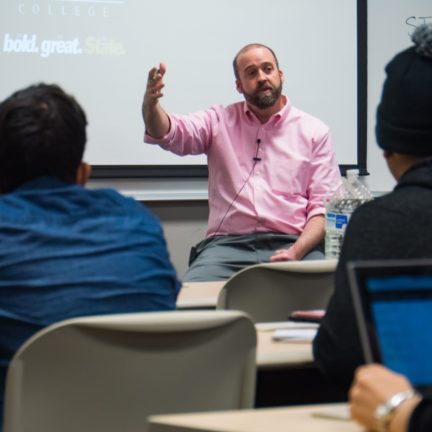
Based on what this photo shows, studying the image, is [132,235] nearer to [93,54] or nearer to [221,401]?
[221,401]

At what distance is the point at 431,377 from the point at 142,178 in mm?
3244

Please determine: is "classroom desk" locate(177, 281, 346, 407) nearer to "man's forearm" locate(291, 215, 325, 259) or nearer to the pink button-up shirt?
"man's forearm" locate(291, 215, 325, 259)

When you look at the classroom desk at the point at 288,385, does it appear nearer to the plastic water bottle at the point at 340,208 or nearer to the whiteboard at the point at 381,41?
the plastic water bottle at the point at 340,208

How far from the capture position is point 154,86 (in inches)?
117

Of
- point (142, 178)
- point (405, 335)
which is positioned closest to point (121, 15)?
point (142, 178)

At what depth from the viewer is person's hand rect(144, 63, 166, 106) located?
2898 mm

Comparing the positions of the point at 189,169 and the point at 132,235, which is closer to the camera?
the point at 132,235

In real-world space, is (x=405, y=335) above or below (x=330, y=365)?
above

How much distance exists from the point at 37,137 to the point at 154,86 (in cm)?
158

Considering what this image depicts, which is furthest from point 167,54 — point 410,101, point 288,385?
point 410,101

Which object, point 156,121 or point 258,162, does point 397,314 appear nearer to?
point 156,121

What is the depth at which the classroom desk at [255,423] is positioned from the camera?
862mm

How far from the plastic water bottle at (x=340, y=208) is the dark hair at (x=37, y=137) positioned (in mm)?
1215

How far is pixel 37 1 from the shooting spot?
3791mm
